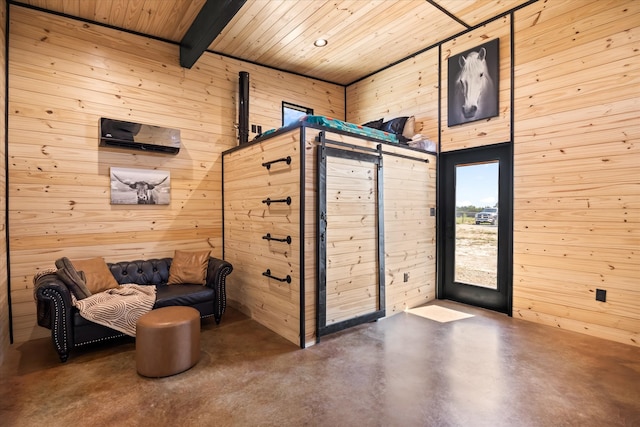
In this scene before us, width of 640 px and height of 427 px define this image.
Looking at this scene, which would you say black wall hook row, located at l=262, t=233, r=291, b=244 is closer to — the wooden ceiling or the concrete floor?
the concrete floor

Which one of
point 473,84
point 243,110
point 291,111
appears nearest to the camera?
point 473,84

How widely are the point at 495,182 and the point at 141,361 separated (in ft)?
13.8

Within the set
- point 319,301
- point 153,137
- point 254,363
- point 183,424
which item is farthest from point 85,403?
point 153,137

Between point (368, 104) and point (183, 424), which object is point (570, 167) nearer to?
point (368, 104)

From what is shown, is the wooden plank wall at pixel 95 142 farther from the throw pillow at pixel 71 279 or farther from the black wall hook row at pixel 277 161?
the black wall hook row at pixel 277 161

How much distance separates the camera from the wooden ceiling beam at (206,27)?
3.16m

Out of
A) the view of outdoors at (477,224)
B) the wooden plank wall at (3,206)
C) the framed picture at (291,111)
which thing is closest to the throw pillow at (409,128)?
the view of outdoors at (477,224)

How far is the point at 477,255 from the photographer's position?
424 centimetres

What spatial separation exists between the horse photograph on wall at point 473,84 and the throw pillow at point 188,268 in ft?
12.0

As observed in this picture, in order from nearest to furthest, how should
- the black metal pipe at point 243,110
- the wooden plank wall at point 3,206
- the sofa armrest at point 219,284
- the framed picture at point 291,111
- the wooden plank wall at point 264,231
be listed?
1. the wooden plank wall at point 3,206
2. the wooden plank wall at point 264,231
3. the sofa armrest at point 219,284
4. the black metal pipe at point 243,110
5. the framed picture at point 291,111

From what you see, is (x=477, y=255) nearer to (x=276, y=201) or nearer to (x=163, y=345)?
(x=276, y=201)

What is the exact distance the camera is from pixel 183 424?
77.1 inches

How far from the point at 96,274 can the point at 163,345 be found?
1.37 metres

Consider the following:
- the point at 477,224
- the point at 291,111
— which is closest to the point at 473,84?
the point at 477,224
